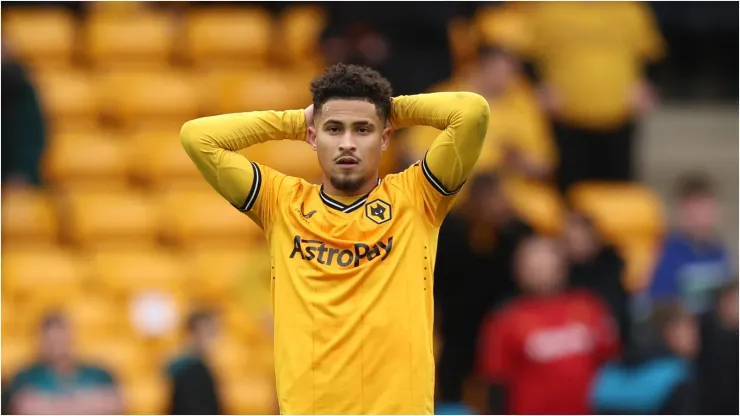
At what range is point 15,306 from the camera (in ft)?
31.0

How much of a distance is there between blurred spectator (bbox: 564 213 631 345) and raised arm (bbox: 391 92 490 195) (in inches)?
165

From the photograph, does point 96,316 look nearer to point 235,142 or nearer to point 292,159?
point 292,159

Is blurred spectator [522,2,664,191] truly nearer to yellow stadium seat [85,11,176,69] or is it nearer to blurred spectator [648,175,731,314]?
blurred spectator [648,175,731,314]

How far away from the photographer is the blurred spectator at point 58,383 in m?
8.09

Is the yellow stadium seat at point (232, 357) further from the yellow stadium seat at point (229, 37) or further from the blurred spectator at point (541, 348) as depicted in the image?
the yellow stadium seat at point (229, 37)

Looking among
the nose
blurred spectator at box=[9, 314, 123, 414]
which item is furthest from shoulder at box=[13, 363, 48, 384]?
the nose

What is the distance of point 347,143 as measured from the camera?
4.37 metres

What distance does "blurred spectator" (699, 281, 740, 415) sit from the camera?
7766 millimetres

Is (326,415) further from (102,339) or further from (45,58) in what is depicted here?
(45,58)

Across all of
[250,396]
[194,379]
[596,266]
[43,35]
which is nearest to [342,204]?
[194,379]

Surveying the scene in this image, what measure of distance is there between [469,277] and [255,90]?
8.83 feet

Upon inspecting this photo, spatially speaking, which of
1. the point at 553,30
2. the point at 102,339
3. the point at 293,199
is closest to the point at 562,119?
the point at 553,30

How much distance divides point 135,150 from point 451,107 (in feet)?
20.4

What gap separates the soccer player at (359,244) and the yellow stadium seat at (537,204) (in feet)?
14.1
